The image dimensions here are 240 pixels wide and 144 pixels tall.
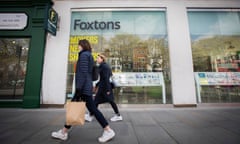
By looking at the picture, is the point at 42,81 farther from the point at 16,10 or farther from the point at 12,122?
the point at 16,10

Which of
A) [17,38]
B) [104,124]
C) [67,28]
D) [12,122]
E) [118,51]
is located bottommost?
[12,122]

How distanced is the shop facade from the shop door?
0.69 meters

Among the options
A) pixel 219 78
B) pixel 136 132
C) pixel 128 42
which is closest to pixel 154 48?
pixel 128 42

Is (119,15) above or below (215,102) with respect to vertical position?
above

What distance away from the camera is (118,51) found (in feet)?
19.7

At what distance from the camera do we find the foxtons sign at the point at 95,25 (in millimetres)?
6113

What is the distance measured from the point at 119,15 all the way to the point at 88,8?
157cm

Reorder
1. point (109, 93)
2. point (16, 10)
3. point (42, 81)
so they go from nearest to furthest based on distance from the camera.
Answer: point (109, 93) → point (42, 81) → point (16, 10)

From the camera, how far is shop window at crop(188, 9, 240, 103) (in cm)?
563

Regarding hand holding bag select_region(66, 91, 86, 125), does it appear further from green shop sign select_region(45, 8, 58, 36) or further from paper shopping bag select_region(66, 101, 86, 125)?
green shop sign select_region(45, 8, 58, 36)

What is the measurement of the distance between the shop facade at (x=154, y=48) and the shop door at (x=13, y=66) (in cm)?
69

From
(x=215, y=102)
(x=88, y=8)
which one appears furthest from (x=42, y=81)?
(x=215, y=102)

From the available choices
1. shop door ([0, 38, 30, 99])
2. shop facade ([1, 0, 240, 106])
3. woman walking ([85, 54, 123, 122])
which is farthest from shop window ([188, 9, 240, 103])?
shop door ([0, 38, 30, 99])

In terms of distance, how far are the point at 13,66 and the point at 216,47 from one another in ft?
31.7
